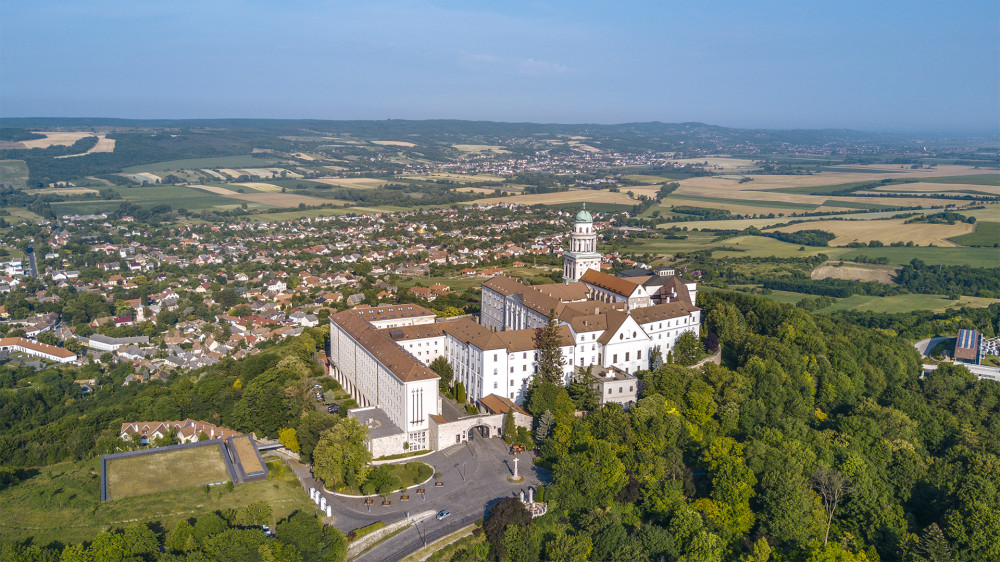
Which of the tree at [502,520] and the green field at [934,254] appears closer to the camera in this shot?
the tree at [502,520]

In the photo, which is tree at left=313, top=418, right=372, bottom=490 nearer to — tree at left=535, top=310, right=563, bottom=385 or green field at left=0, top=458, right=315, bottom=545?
green field at left=0, top=458, right=315, bottom=545

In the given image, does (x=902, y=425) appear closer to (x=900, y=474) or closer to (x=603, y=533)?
(x=900, y=474)

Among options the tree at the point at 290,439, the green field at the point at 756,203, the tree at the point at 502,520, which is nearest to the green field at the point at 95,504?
the tree at the point at 290,439

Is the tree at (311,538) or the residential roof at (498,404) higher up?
the residential roof at (498,404)

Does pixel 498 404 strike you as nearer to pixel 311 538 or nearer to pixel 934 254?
pixel 311 538

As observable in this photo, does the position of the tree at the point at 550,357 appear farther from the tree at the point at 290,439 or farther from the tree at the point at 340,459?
the tree at the point at 290,439

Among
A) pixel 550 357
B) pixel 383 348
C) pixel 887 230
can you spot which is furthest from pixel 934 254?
pixel 383 348
